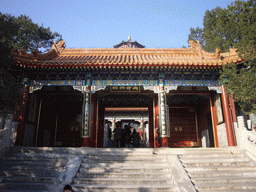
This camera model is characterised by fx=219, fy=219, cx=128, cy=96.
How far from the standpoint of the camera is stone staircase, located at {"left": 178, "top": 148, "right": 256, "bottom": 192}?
18.9 ft

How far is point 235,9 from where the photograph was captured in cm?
1614

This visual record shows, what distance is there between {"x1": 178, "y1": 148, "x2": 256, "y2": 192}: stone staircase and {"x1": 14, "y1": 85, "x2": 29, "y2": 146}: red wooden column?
262 inches

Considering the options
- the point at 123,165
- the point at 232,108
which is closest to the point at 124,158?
the point at 123,165

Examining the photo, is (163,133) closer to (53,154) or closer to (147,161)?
(147,161)

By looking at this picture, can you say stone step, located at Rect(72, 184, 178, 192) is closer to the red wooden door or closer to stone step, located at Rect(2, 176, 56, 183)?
stone step, located at Rect(2, 176, 56, 183)

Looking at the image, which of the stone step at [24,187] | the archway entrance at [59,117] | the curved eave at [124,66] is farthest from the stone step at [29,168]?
the curved eave at [124,66]

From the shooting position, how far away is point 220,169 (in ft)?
21.8

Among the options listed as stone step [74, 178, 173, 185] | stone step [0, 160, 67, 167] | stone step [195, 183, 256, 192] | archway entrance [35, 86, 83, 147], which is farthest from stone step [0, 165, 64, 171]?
archway entrance [35, 86, 83, 147]

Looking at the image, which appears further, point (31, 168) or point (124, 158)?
point (124, 158)

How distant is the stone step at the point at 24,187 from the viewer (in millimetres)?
5664

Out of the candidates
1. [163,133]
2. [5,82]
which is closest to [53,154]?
[5,82]

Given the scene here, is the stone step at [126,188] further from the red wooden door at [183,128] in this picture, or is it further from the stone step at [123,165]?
the red wooden door at [183,128]

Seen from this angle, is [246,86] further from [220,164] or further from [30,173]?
[30,173]

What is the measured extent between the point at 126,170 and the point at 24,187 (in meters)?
2.79
